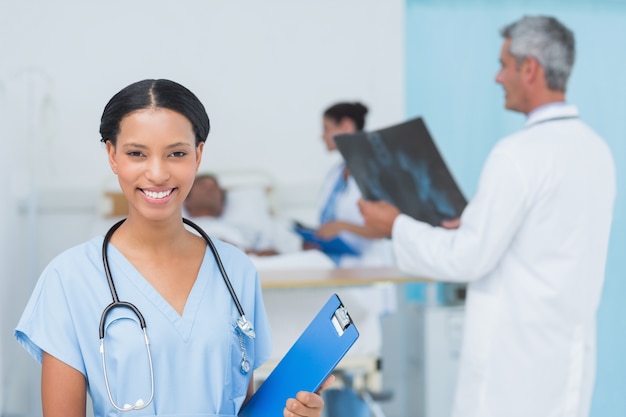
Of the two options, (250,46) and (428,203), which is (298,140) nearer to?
(250,46)

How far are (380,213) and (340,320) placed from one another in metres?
1.09

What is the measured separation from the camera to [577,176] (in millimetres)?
1751

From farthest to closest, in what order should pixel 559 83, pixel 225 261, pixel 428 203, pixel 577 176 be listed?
pixel 428 203 < pixel 559 83 < pixel 577 176 < pixel 225 261

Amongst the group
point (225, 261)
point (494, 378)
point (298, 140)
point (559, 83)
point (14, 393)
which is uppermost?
point (559, 83)

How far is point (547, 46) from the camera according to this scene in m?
1.83

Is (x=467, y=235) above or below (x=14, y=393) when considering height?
above

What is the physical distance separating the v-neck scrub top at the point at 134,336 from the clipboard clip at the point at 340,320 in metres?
0.14

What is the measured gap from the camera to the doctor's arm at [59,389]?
3.09ft

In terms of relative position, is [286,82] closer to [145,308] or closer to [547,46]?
[547,46]

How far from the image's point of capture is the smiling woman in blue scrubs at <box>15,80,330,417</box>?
3.10ft

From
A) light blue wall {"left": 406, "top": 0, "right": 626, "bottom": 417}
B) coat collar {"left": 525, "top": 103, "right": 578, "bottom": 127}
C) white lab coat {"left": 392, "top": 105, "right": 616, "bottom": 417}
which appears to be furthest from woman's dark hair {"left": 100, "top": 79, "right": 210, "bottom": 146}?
light blue wall {"left": 406, "top": 0, "right": 626, "bottom": 417}

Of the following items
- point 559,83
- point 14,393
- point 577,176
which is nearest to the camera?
point 577,176

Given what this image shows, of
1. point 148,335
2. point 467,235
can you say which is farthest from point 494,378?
point 148,335

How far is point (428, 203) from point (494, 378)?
0.51 metres
